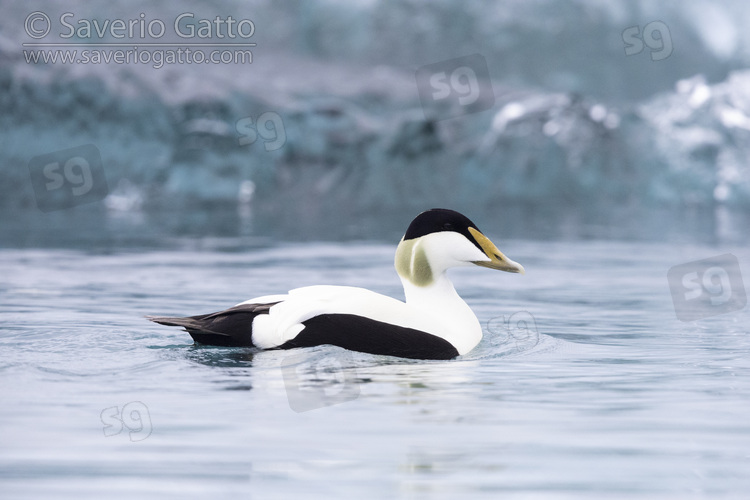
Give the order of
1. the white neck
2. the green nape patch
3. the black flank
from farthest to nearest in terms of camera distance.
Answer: the green nape patch → the white neck → the black flank

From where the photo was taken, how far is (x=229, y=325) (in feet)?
18.3

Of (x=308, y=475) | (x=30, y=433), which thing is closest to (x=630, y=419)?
(x=308, y=475)

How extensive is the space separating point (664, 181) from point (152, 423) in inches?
773
